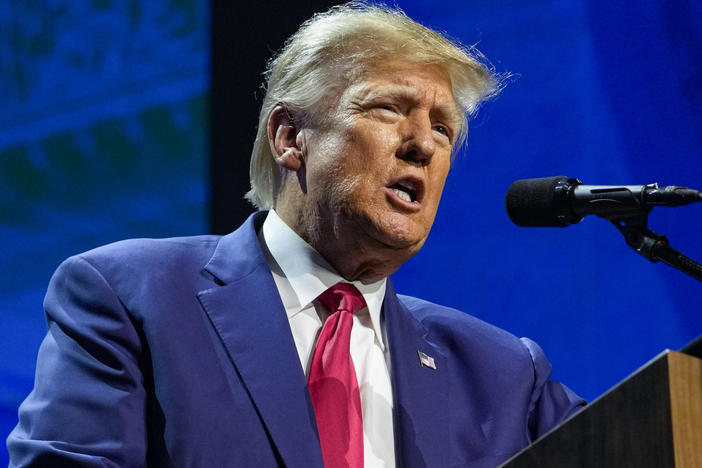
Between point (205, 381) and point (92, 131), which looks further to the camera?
point (92, 131)

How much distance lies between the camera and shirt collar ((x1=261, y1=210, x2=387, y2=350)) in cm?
188

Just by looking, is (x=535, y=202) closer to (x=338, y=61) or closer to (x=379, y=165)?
(x=379, y=165)

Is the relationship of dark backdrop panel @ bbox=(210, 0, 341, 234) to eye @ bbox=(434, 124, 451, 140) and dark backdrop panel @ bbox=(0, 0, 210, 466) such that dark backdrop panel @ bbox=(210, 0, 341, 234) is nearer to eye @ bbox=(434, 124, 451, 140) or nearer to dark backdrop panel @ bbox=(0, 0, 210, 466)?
dark backdrop panel @ bbox=(0, 0, 210, 466)

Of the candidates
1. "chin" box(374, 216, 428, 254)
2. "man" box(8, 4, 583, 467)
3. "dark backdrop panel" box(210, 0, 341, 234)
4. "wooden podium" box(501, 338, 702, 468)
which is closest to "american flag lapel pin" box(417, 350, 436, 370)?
"man" box(8, 4, 583, 467)

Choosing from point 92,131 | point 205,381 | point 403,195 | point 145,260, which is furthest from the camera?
point 92,131

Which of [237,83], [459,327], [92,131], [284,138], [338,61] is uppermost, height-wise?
[237,83]

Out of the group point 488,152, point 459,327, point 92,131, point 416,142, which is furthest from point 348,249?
point 92,131

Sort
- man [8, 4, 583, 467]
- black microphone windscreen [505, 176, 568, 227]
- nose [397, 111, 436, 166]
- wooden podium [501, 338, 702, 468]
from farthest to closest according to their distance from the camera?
nose [397, 111, 436, 166], man [8, 4, 583, 467], black microphone windscreen [505, 176, 568, 227], wooden podium [501, 338, 702, 468]

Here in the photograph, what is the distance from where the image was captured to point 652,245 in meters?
1.32

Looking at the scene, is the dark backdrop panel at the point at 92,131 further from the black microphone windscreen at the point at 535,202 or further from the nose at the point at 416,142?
the black microphone windscreen at the point at 535,202

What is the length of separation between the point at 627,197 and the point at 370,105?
0.72 meters

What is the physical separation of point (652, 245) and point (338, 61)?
0.92m

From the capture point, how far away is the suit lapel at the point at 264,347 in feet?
5.37

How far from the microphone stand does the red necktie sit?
0.63 m
